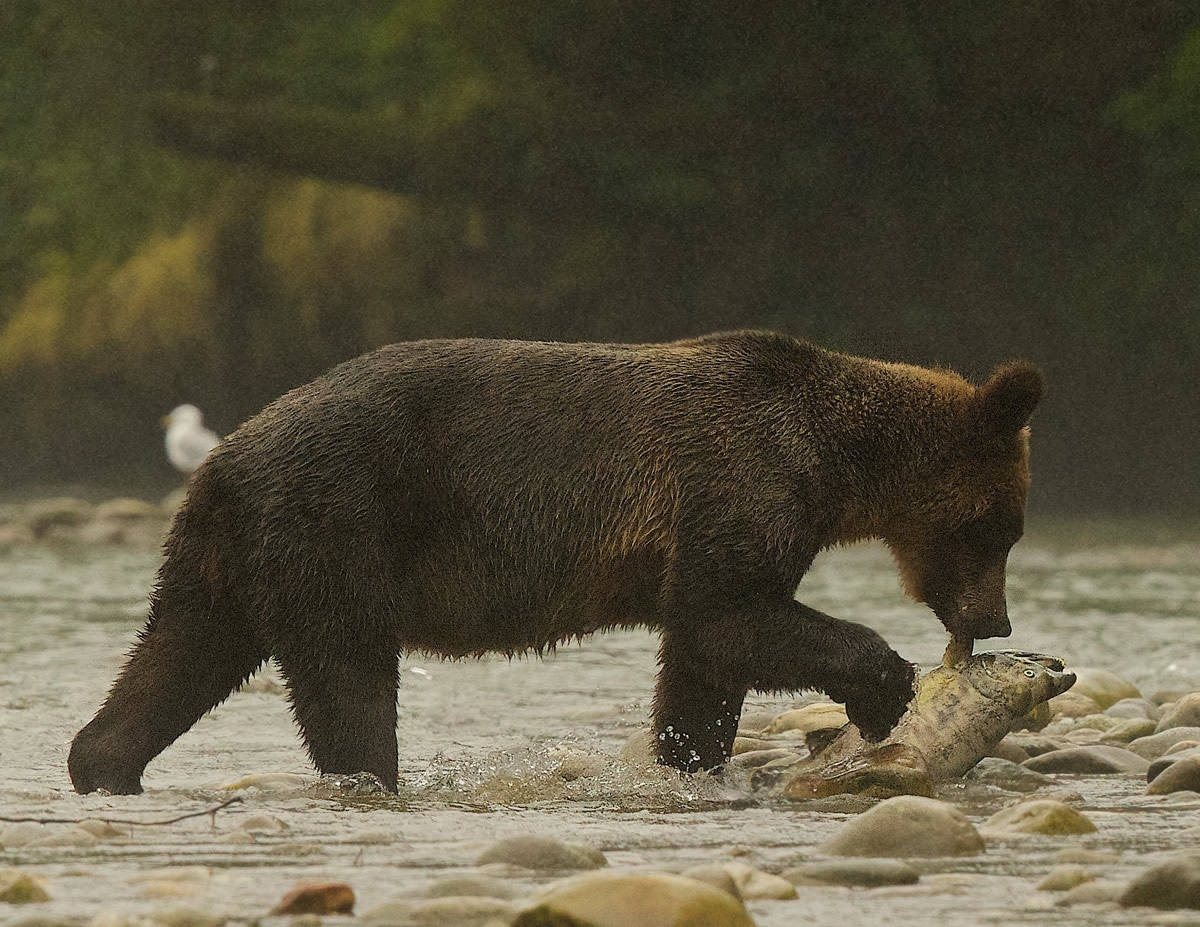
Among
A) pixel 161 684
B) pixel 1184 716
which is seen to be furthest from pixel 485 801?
pixel 1184 716

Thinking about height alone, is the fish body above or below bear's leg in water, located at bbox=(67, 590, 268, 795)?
below

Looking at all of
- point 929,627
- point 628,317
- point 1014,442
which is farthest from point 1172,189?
point 1014,442

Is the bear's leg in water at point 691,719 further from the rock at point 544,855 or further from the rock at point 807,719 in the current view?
the rock at point 544,855

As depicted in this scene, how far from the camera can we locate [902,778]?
560 centimetres

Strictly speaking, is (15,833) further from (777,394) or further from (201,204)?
(201,204)

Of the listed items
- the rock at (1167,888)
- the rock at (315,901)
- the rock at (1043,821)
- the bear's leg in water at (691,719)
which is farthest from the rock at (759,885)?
the bear's leg in water at (691,719)

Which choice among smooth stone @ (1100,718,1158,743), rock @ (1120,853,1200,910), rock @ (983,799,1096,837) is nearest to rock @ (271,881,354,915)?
rock @ (1120,853,1200,910)

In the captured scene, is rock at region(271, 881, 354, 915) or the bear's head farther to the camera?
the bear's head

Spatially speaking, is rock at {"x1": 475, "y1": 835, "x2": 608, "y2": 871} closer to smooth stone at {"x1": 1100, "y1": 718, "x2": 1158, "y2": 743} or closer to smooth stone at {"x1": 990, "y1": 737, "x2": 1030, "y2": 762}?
smooth stone at {"x1": 990, "y1": 737, "x2": 1030, "y2": 762}

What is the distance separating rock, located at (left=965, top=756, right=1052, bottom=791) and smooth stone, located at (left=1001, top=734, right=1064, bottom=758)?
0.21 metres

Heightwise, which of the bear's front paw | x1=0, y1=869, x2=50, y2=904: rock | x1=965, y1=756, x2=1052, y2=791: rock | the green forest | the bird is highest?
the green forest

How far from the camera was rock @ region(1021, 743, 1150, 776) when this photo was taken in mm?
6246

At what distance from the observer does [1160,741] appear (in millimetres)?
6660

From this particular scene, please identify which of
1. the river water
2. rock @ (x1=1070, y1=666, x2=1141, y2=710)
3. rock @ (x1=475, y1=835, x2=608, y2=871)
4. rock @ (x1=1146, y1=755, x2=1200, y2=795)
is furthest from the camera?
rock @ (x1=1070, y1=666, x2=1141, y2=710)
